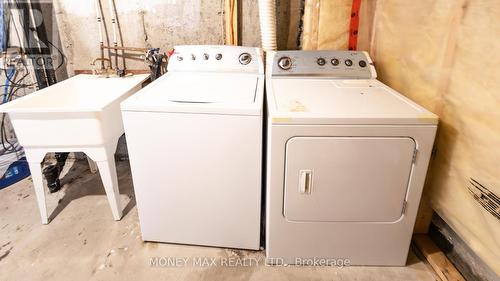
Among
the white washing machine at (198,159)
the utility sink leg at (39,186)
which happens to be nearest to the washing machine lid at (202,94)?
the white washing machine at (198,159)

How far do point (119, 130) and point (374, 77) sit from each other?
1620 mm

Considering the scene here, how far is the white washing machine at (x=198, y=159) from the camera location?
1.40 meters

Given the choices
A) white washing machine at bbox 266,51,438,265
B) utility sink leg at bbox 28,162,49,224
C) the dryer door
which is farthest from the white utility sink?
the dryer door

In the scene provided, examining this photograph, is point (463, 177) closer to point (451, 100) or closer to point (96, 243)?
point (451, 100)

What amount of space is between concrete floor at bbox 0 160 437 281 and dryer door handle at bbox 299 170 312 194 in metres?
0.47

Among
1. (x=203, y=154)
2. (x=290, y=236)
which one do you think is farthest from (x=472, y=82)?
(x=203, y=154)

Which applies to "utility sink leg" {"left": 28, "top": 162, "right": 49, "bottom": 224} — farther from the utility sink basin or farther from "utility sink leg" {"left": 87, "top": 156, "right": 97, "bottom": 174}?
"utility sink leg" {"left": 87, "top": 156, "right": 97, "bottom": 174}

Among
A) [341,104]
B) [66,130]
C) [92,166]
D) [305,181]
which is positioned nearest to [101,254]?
[66,130]

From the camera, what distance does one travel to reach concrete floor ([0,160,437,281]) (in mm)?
1524

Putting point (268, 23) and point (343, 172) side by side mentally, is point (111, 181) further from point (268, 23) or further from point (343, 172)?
point (268, 23)

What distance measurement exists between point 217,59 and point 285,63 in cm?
46

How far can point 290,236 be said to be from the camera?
153 centimetres

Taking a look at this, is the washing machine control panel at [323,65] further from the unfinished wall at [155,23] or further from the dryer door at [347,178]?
the dryer door at [347,178]

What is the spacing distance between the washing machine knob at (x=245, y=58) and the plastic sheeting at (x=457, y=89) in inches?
34.5
